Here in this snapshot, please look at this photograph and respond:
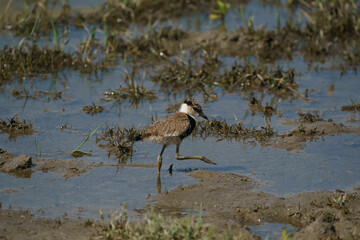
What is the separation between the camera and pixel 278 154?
8219 mm

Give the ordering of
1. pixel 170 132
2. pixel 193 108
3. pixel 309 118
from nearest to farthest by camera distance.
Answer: pixel 170 132, pixel 193 108, pixel 309 118

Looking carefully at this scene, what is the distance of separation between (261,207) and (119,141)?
2.50m

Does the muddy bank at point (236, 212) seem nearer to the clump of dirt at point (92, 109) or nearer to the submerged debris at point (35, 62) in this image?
the clump of dirt at point (92, 109)

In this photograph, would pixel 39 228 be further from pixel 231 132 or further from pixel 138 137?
pixel 231 132

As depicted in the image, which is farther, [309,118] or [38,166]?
[309,118]

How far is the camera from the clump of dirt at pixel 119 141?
26.5 ft

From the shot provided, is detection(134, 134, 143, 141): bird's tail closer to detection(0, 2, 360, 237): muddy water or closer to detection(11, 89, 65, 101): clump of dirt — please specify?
detection(0, 2, 360, 237): muddy water

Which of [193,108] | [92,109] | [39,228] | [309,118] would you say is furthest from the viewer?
[92,109]

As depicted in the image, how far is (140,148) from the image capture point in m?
8.42

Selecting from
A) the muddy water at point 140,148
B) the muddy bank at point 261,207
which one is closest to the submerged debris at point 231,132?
the muddy water at point 140,148

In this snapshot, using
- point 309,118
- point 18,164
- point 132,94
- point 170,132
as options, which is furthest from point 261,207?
point 132,94

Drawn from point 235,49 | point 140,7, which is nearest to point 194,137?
point 235,49

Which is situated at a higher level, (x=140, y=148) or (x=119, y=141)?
(x=119, y=141)

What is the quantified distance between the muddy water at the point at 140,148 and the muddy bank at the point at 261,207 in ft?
0.84
